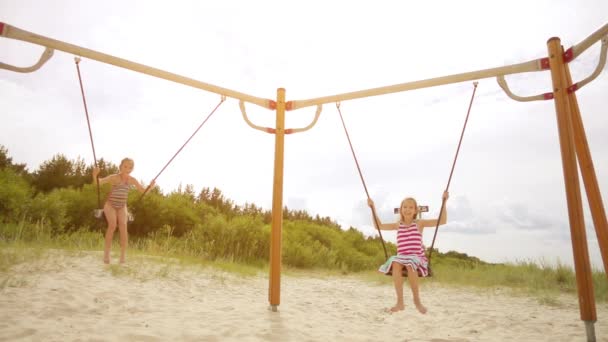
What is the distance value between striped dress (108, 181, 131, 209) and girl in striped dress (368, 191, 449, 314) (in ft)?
11.6

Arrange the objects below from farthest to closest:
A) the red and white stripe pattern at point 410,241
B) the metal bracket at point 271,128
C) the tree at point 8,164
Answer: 1. the tree at point 8,164
2. the metal bracket at point 271,128
3. the red and white stripe pattern at point 410,241

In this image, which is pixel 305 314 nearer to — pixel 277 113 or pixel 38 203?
pixel 277 113

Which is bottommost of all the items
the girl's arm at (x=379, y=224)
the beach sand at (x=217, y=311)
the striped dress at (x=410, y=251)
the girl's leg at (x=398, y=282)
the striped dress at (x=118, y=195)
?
the beach sand at (x=217, y=311)

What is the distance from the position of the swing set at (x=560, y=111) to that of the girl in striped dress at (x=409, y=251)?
1.91 feet

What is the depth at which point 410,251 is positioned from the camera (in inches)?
173

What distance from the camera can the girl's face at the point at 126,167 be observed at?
5.79 metres

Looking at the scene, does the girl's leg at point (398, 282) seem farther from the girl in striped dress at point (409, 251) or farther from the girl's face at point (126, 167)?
the girl's face at point (126, 167)

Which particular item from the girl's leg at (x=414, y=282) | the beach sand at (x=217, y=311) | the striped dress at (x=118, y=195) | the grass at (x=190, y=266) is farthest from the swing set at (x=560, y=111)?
the grass at (x=190, y=266)

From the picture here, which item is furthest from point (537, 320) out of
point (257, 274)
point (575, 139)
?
point (257, 274)

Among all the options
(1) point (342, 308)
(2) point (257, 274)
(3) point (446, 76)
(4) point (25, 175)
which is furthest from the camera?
(4) point (25, 175)

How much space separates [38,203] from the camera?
1076cm

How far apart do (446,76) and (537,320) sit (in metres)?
3.92

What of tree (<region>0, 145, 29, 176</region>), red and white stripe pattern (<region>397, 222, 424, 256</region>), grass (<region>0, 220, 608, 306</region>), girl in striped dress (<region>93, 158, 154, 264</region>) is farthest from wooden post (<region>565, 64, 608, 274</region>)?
tree (<region>0, 145, 29, 176</region>)

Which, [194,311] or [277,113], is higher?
[277,113]
